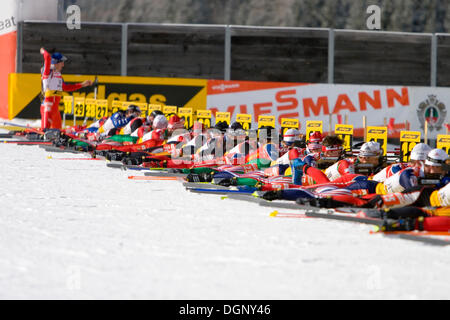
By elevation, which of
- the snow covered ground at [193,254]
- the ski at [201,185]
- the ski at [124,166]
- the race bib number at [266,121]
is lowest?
the snow covered ground at [193,254]

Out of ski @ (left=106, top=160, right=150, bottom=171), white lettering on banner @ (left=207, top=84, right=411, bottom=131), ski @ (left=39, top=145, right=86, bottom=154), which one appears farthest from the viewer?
white lettering on banner @ (left=207, top=84, right=411, bottom=131)

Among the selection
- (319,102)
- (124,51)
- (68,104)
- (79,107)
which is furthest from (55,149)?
(319,102)

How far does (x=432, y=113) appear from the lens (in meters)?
25.7

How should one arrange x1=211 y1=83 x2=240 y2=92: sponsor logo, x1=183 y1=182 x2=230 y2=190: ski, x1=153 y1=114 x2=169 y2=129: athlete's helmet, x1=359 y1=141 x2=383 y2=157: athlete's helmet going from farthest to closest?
x1=211 y1=83 x2=240 y2=92: sponsor logo
x1=153 y1=114 x2=169 y2=129: athlete's helmet
x1=183 y1=182 x2=230 y2=190: ski
x1=359 y1=141 x2=383 y2=157: athlete's helmet

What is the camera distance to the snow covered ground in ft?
22.3

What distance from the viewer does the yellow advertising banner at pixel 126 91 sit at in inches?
1071

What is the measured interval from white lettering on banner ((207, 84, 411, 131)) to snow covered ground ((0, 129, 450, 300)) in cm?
1432

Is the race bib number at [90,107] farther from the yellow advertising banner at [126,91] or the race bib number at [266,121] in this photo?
the race bib number at [266,121]

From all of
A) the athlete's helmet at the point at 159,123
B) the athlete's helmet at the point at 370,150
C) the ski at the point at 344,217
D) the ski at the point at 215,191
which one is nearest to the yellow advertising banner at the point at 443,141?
the athlete's helmet at the point at 370,150

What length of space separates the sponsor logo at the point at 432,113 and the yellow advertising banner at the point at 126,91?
669 centimetres

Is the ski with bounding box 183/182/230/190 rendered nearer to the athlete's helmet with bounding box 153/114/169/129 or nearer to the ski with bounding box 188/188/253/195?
the ski with bounding box 188/188/253/195

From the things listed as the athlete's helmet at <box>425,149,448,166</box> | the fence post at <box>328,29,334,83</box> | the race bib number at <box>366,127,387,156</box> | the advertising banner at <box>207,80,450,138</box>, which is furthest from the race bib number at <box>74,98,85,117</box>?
the athlete's helmet at <box>425,149,448,166</box>

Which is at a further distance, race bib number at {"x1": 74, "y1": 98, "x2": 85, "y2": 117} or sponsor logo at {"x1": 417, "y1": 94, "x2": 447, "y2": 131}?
race bib number at {"x1": 74, "y1": 98, "x2": 85, "y2": 117}

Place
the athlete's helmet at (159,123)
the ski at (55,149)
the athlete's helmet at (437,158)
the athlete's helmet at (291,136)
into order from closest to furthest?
the athlete's helmet at (437,158), the athlete's helmet at (291,136), the athlete's helmet at (159,123), the ski at (55,149)
